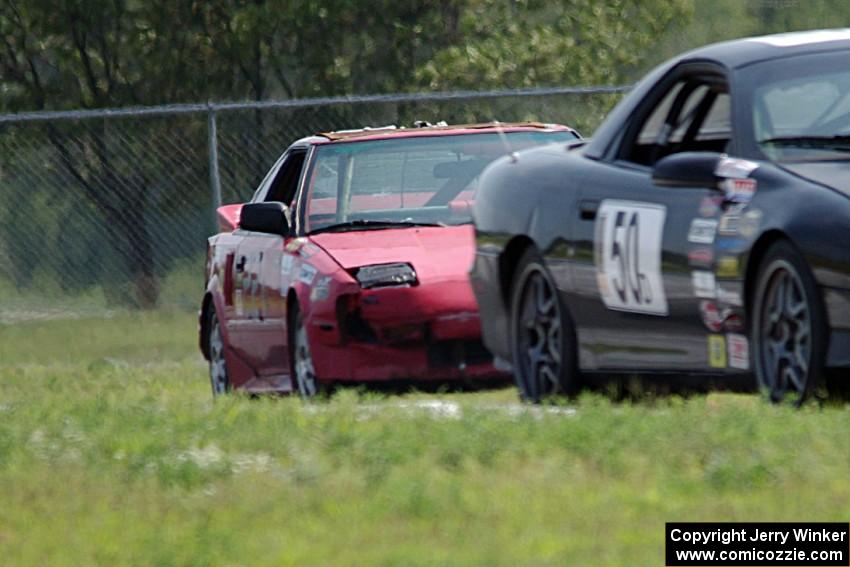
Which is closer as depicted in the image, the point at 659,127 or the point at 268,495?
the point at 268,495

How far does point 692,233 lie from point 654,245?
0.25 meters

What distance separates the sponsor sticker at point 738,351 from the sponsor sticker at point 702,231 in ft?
1.17

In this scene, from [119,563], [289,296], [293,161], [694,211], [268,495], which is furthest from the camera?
[293,161]

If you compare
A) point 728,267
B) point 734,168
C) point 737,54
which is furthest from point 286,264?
point 728,267

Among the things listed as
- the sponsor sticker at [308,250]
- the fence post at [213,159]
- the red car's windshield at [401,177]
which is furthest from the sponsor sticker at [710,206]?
the fence post at [213,159]

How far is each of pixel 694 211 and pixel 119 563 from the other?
3.33 m

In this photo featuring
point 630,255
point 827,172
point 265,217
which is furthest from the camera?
point 265,217

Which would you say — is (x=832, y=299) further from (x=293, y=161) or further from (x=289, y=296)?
(x=293, y=161)

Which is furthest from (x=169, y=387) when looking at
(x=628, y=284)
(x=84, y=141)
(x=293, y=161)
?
(x=628, y=284)

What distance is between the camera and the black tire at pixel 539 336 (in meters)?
8.78

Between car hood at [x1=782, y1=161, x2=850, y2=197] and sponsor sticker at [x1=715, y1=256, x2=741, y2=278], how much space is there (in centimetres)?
38

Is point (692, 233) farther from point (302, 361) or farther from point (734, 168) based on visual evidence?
point (302, 361)

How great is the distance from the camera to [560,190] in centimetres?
884

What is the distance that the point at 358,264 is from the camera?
1076cm
